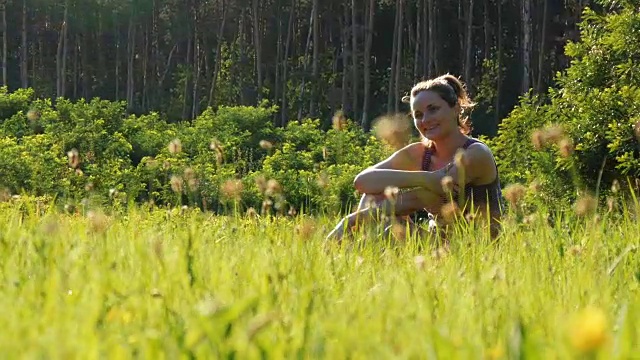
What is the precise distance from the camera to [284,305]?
1907 mm

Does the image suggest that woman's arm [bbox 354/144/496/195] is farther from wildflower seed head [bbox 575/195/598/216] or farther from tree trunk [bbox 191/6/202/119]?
tree trunk [bbox 191/6/202/119]

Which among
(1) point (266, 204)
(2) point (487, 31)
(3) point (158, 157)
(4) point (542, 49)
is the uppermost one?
(2) point (487, 31)

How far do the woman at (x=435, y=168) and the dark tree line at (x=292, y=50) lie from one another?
917 inches

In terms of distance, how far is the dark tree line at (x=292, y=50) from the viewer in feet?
108

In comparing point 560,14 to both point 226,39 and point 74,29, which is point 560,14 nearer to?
point 226,39

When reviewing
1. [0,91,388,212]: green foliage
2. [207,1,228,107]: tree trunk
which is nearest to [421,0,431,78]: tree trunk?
[207,1,228,107]: tree trunk

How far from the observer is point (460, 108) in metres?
5.33

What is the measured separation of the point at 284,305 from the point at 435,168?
348cm

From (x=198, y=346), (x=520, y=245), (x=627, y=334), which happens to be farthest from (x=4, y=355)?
(x=520, y=245)

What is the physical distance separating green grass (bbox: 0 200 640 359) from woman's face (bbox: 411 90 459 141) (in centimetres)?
225

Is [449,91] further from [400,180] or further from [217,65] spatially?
[217,65]

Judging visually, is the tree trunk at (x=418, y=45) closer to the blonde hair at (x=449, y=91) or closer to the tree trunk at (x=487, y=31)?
the tree trunk at (x=487, y=31)

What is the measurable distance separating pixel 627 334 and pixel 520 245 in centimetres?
197

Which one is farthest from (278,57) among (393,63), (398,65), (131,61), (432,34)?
(131,61)
